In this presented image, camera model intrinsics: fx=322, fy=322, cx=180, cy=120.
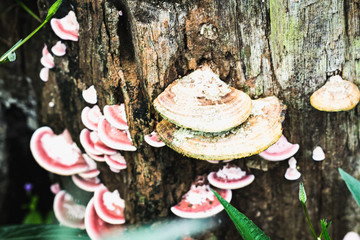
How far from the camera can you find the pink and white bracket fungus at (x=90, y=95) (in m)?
2.48

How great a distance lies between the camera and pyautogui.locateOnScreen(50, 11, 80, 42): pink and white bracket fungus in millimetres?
2367

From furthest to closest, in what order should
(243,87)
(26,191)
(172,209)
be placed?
1. (26,191)
2. (172,209)
3. (243,87)

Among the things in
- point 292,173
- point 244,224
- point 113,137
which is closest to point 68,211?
point 113,137

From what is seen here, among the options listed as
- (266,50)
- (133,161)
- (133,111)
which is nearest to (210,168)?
(133,161)

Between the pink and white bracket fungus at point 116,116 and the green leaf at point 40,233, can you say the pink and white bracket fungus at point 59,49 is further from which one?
the green leaf at point 40,233

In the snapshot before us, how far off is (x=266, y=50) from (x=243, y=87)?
29 centimetres

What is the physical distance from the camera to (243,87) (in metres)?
2.27

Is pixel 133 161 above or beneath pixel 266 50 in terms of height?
beneath

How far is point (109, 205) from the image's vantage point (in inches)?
107

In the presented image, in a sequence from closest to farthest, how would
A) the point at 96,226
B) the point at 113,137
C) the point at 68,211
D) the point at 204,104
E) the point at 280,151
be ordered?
the point at 204,104
the point at 113,137
the point at 280,151
the point at 96,226
the point at 68,211

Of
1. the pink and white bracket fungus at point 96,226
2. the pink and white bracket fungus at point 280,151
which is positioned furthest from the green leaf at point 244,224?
the pink and white bracket fungus at point 96,226

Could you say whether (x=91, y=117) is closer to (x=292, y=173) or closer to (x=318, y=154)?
(x=292, y=173)

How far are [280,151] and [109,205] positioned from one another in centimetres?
146

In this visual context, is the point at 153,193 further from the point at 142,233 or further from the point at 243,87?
the point at 243,87
